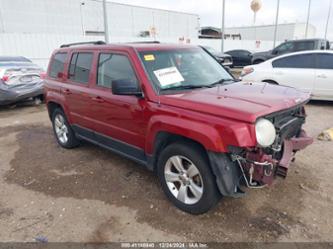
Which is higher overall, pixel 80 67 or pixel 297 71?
pixel 80 67

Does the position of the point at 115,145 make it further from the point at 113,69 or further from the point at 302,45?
the point at 302,45

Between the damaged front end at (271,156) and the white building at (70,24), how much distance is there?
1390 cm

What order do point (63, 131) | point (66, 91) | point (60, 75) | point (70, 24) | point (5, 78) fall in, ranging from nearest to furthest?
point (66, 91)
point (60, 75)
point (63, 131)
point (5, 78)
point (70, 24)

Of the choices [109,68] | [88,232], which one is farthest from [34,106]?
[88,232]

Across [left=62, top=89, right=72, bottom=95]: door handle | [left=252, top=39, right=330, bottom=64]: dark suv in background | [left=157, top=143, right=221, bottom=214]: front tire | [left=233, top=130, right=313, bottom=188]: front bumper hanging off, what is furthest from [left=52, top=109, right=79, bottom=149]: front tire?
[left=252, top=39, right=330, bottom=64]: dark suv in background

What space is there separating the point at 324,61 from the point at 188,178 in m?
6.56

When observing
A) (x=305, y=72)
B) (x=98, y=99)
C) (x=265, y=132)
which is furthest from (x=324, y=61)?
(x=98, y=99)

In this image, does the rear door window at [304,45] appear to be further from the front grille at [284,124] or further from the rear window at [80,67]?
the rear window at [80,67]

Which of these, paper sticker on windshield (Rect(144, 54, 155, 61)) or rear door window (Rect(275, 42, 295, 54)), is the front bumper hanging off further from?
rear door window (Rect(275, 42, 295, 54))

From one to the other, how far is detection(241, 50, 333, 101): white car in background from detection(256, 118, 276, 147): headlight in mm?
5028

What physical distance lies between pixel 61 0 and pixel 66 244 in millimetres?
34784

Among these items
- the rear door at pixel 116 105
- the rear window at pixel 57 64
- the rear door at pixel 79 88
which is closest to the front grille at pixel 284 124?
the rear door at pixel 116 105

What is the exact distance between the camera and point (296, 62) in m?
7.89

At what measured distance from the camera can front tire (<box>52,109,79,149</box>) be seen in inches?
198
